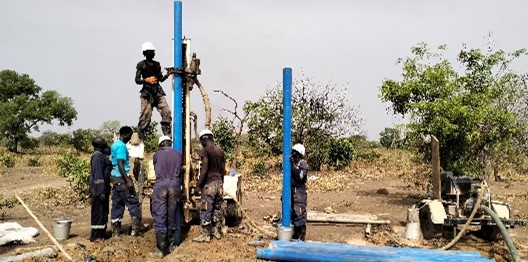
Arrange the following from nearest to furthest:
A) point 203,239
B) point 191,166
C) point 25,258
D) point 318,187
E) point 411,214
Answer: point 25,258 → point 203,239 → point 191,166 → point 411,214 → point 318,187

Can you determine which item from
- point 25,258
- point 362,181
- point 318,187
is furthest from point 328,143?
point 25,258

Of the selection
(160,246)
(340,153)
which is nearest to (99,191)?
(160,246)

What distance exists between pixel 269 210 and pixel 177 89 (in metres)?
5.83

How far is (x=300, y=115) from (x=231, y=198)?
15.4 m

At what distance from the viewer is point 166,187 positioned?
7816mm

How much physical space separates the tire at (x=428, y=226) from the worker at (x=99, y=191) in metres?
6.32

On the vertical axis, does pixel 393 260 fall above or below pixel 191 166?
below

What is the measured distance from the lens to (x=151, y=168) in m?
9.33

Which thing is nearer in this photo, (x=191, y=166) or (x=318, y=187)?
(x=191, y=166)

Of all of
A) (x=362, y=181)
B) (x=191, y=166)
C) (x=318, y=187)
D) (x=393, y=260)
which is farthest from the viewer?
(x=362, y=181)

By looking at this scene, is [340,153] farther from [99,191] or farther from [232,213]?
[99,191]

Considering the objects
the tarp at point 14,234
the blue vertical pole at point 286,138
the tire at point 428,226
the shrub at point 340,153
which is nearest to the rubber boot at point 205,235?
the blue vertical pole at point 286,138

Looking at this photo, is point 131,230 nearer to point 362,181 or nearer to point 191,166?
point 191,166

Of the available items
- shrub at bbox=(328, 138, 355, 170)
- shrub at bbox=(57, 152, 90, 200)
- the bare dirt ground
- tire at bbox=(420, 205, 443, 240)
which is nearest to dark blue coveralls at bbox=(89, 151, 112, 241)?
the bare dirt ground
